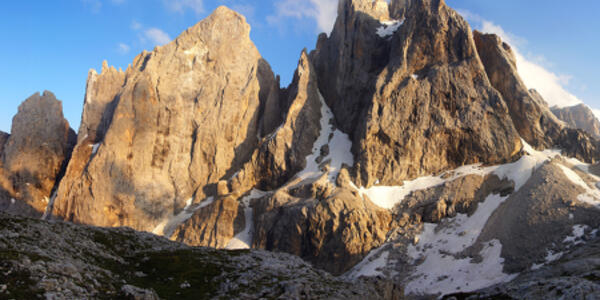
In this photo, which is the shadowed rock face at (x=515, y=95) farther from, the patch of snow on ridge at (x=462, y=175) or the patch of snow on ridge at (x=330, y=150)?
the patch of snow on ridge at (x=330, y=150)

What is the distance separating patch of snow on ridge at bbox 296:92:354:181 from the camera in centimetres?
11356

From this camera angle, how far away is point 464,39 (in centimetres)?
11188

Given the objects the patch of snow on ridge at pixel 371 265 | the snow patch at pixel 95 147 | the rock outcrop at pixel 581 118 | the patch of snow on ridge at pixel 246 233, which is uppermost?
the rock outcrop at pixel 581 118

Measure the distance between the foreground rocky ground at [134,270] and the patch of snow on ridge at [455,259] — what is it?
3755 cm

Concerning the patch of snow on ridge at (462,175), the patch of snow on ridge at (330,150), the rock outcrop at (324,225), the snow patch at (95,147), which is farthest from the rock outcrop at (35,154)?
the patch of snow on ridge at (462,175)

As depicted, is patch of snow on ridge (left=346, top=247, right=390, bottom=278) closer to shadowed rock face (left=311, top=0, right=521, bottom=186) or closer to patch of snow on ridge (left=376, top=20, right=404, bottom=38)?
shadowed rock face (left=311, top=0, right=521, bottom=186)

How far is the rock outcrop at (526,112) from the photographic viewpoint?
97.9m

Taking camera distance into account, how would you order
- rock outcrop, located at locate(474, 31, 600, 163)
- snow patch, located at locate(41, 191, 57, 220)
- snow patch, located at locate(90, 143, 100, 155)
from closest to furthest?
rock outcrop, located at locate(474, 31, 600, 163) → snow patch, located at locate(41, 191, 57, 220) → snow patch, located at locate(90, 143, 100, 155)

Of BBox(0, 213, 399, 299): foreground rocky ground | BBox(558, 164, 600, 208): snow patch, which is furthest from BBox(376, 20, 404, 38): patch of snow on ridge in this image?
BBox(0, 213, 399, 299): foreground rocky ground

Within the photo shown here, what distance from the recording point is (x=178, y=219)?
117875 millimetres

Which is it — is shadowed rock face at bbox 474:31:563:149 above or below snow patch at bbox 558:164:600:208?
above

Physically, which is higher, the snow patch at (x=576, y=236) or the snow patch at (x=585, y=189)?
the snow patch at (x=585, y=189)

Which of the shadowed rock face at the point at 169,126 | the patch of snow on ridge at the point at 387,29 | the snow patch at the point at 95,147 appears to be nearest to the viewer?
the shadowed rock face at the point at 169,126

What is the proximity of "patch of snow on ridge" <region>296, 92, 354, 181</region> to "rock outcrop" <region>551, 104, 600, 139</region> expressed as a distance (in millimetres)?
111909
